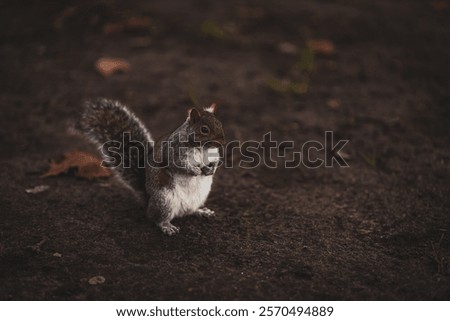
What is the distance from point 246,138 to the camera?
4086mm

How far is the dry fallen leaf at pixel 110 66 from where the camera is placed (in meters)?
5.11

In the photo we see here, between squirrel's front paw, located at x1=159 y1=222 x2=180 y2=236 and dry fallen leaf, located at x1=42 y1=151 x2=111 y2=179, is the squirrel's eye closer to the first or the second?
squirrel's front paw, located at x1=159 y1=222 x2=180 y2=236

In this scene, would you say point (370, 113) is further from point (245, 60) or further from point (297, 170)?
point (245, 60)

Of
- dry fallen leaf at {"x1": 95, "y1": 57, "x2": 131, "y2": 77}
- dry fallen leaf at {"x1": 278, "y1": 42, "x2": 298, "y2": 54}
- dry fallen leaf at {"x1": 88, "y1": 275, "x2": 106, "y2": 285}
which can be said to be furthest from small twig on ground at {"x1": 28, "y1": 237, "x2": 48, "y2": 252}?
dry fallen leaf at {"x1": 278, "y1": 42, "x2": 298, "y2": 54}

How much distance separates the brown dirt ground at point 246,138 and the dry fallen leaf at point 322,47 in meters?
0.08

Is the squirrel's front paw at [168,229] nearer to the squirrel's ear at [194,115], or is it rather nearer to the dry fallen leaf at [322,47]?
the squirrel's ear at [194,115]

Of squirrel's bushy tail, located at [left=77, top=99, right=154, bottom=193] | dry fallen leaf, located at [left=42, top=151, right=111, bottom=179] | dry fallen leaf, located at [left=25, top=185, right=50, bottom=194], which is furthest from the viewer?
dry fallen leaf, located at [left=42, top=151, right=111, bottom=179]

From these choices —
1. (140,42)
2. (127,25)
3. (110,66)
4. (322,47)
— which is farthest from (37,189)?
(322,47)

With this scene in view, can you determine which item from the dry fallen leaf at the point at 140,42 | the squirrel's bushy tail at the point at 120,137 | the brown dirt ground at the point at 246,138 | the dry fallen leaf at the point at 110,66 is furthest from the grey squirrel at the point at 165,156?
the dry fallen leaf at the point at 140,42

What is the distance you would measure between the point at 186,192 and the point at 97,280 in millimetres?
699

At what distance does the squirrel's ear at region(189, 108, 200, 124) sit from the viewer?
2575mm

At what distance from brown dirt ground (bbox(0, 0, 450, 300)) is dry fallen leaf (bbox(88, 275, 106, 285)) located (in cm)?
4

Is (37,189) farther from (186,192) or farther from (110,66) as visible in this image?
(110,66)
